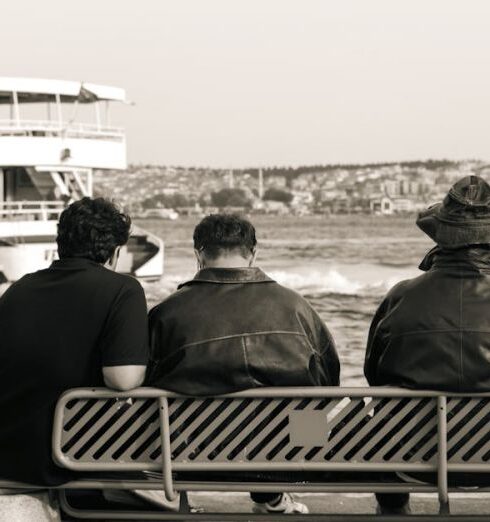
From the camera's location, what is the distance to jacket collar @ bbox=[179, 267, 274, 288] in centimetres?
336

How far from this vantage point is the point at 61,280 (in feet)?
10.7

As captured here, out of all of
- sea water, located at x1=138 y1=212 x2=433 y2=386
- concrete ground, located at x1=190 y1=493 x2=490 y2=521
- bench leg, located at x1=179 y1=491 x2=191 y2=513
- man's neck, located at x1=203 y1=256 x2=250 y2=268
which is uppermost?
man's neck, located at x1=203 y1=256 x2=250 y2=268

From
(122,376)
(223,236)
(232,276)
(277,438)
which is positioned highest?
(223,236)

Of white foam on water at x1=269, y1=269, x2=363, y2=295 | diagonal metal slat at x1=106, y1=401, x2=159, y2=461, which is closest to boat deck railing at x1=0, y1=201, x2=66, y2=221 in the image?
white foam on water at x1=269, y1=269, x2=363, y2=295

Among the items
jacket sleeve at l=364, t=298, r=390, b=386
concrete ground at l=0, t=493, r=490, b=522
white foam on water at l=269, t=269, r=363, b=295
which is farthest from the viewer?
white foam on water at l=269, t=269, r=363, b=295

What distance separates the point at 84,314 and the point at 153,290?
3074 cm

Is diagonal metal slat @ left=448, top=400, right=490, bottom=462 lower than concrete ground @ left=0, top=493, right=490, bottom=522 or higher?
higher

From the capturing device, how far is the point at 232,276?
336cm

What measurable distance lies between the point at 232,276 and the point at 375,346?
52cm

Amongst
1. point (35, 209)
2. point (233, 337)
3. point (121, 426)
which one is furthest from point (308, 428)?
point (35, 209)

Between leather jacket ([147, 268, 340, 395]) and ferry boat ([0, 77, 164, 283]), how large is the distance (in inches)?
887

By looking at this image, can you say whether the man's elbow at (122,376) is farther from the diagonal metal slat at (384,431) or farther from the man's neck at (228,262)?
the diagonal metal slat at (384,431)

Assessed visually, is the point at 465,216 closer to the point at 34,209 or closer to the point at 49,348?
the point at 49,348

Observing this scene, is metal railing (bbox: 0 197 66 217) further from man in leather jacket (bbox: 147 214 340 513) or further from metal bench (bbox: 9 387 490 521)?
metal bench (bbox: 9 387 490 521)
